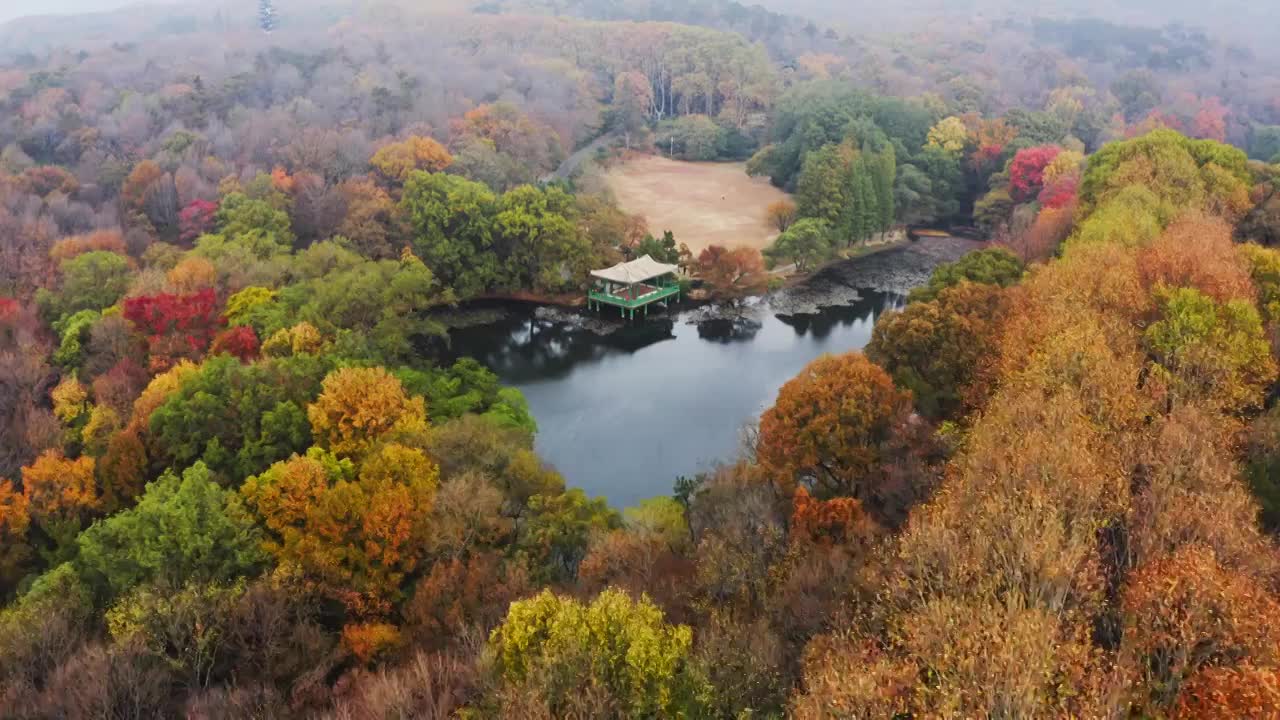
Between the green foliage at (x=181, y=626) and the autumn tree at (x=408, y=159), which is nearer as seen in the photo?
the green foliage at (x=181, y=626)

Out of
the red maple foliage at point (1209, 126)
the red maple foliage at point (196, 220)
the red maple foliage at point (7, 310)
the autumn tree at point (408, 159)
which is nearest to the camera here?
the red maple foliage at point (7, 310)

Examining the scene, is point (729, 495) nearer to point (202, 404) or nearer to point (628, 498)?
point (628, 498)

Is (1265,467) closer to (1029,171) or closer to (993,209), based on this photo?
(993,209)

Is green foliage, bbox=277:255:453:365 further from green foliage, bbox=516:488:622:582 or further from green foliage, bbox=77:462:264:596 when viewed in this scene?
green foliage, bbox=516:488:622:582

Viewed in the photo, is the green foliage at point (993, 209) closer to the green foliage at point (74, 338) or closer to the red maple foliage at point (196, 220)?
the red maple foliage at point (196, 220)

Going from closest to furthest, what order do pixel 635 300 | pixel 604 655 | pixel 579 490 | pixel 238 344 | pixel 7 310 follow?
pixel 604 655
pixel 579 490
pixel 238 344
pixel 7 310
pixel 635 300

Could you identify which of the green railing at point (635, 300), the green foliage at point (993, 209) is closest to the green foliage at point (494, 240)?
the green railing at point (635, 300)

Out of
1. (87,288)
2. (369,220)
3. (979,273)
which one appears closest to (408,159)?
(369,220)
